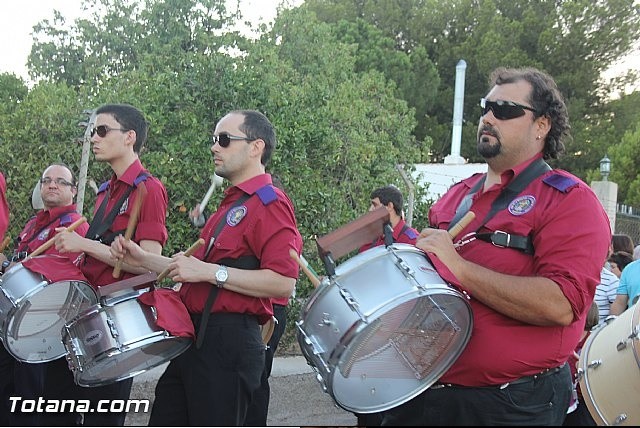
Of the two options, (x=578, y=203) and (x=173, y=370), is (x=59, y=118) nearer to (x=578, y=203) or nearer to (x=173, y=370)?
(x=173, y=370)

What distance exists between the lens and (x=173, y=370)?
3330 millimetres

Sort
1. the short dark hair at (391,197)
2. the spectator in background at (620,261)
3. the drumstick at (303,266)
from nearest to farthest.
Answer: the drumstick at (303,266)
the short dark hair at (391,197)
the spectator in background at (620,261)

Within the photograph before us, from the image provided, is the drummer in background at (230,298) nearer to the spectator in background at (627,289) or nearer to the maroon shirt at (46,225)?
the maroon shirt at (46,225)

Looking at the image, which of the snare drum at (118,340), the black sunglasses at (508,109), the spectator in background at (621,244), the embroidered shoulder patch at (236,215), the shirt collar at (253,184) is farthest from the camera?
the spectator in background at (621,244)

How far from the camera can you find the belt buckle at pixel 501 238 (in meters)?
2.43

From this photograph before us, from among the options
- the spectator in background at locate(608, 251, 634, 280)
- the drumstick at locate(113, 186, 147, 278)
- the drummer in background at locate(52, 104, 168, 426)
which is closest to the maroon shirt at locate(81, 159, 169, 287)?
the drummer in background at locate(52, 104, 168, 426)

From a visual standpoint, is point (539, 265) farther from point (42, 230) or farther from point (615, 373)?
point (42, 230)

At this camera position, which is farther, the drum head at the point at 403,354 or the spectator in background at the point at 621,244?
the spectator in background at the point at 621,244

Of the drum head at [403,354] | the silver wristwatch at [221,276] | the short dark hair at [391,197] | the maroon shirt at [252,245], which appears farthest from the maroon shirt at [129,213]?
the short dark hair at [391,197]

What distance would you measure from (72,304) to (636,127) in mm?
26744

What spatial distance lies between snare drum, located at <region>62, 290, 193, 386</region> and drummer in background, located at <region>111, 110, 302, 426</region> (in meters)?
0.10

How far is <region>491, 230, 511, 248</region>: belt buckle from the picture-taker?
2432 millimetres

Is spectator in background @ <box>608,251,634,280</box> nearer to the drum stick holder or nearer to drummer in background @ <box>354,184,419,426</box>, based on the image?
drummer in background @ <box>354,184,419,426</box>

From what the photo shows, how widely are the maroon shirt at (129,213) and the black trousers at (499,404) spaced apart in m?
1.77
